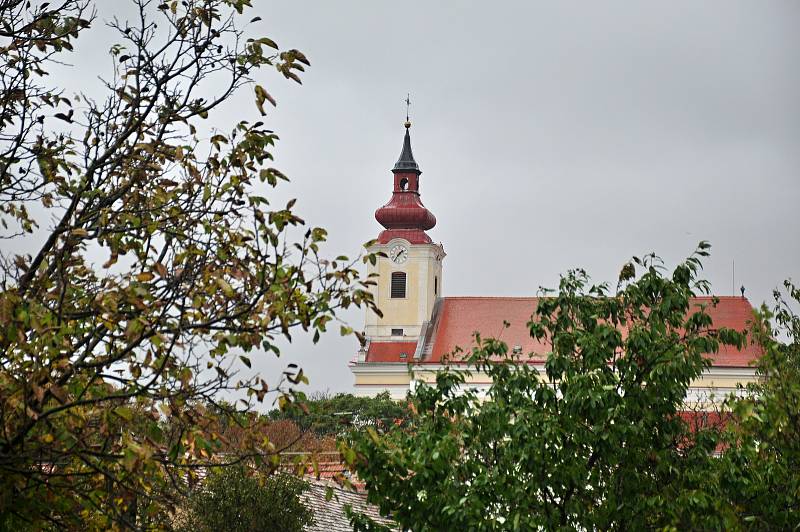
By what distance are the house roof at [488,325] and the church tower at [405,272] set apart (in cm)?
118

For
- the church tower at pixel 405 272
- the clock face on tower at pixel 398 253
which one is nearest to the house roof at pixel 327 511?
the church tower at pixel 405 272

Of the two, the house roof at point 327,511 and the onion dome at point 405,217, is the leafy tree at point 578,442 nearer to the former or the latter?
the house roof at point 327,511

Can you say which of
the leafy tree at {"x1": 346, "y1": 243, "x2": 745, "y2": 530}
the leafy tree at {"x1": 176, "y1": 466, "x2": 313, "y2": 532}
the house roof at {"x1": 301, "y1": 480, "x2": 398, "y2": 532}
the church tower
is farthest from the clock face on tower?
the leafy tree at {"x1": 346, "y1": 243, "x2": 745, "y2": 530}

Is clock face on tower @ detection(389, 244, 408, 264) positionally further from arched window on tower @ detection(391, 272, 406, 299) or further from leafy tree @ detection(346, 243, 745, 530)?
leafy tree @ detection(346, 243, 745, 530)

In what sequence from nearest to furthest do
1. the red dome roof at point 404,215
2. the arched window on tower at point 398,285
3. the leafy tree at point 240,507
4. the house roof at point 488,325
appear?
1. the leafy tree at point 240,507
2. the house roof at point 488,325
3. the arched window on tower at point 398,285
4. the red dome roof at point 404,215

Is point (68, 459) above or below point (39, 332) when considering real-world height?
below

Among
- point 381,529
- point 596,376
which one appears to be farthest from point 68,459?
point 596,376

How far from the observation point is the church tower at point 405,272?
8825 centimetres

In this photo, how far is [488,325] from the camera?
8469 centimetres

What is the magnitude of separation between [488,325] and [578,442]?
70546 mm

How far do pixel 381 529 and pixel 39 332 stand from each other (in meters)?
8.20

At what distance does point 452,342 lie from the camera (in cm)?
8456

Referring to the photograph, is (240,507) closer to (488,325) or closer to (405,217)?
(488,325)

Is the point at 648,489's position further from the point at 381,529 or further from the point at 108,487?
the point at 108,487
